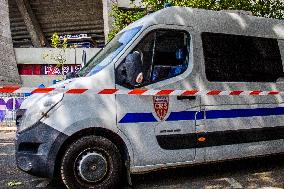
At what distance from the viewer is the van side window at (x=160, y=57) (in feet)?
14.6

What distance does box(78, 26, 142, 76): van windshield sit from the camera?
15.1ft

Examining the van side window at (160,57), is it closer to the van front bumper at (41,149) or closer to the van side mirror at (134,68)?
the van side mirror at (134,68)

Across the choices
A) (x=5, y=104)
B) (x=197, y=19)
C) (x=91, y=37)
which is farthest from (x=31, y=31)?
(x=197, y=19)

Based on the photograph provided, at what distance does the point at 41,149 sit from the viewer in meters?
4.12

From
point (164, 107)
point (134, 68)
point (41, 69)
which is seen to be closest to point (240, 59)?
point (164, 107)

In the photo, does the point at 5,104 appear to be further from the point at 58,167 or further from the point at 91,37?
the point at 91,37

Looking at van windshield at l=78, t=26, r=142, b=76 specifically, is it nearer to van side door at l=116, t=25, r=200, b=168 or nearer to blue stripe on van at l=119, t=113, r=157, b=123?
van side door at l=116, t=25, r=200, b=168

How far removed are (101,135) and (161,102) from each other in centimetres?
90

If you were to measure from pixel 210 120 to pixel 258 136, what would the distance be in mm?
897

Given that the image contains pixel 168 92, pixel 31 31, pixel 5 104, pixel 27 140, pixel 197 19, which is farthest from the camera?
pixel 31 31

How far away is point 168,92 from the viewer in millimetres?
4625

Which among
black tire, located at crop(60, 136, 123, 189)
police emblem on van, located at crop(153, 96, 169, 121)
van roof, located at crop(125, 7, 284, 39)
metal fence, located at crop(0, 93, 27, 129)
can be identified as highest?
van roof, located at crop(125, 7, 284, 39)

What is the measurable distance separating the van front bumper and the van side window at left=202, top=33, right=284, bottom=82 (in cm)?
227

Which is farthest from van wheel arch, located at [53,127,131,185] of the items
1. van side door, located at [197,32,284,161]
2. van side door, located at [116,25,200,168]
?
van side door, located at [197,32,284,161]
